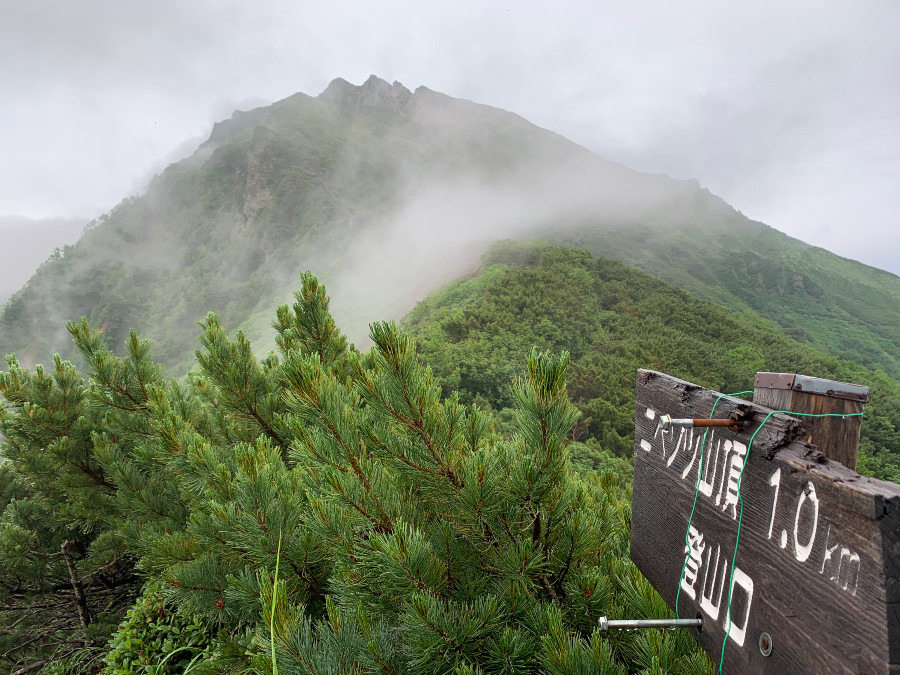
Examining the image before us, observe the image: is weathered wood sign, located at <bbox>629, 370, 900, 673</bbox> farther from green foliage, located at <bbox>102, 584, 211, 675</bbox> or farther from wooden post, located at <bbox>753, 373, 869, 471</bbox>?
green foliage, located at <bbox>102, 584, 211, 675</bbox>

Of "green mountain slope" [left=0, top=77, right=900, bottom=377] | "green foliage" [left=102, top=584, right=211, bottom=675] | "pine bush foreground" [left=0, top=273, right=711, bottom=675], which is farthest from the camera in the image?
"green mountain slope" [left=0, top=77, right=900, bottom=377]

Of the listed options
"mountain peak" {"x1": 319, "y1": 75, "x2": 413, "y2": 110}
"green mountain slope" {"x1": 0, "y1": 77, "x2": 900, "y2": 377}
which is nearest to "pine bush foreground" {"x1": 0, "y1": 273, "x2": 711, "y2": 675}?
"green mountain slope" {"x1": 0, "y1": 77, "x2": 900, "y2": 377}

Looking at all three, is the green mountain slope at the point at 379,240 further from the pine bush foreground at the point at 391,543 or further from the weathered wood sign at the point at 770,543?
the weathered wood sign at the point at 770,543

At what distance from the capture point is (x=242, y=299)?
103ft

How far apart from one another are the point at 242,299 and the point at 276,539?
3299 centimetres

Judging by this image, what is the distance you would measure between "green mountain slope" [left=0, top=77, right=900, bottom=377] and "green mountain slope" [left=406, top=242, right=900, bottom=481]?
5.28 m

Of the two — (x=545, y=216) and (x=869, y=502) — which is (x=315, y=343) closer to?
(x=869, y=502)

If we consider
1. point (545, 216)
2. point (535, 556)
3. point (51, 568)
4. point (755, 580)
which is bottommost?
point (51, 568)

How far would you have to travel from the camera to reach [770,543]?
2.35 ft

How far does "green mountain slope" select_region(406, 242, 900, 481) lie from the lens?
1216 centimetres

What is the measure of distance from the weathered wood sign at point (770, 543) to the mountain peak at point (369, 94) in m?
64.5

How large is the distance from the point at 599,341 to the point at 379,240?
Result: 21165 millimetres

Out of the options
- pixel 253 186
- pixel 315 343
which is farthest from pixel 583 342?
pixel 253 186

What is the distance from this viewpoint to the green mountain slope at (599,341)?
1216 cm
